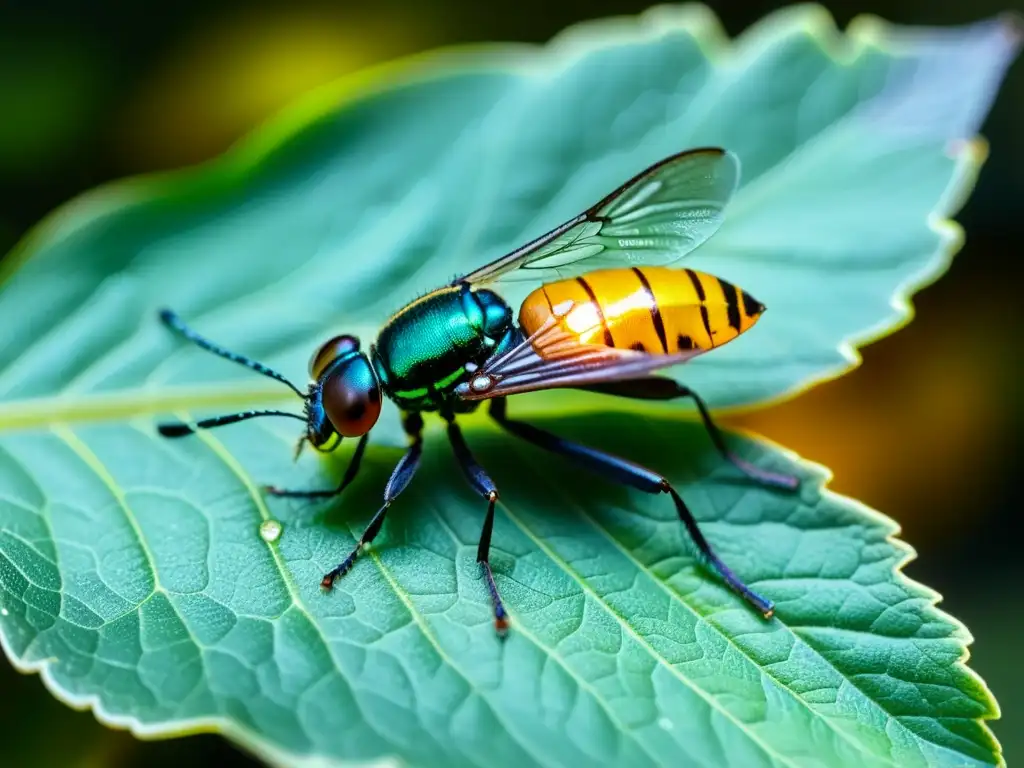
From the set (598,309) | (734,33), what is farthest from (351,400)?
(734,33)

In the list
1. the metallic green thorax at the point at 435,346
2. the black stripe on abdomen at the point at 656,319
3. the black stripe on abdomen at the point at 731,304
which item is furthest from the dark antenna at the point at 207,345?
the black stripe on abdomen at the point at 731,304

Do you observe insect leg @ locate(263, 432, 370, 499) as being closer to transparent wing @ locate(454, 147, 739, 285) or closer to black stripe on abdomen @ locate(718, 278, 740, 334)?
transparent wing @ locate(454, 147, 739, 285)

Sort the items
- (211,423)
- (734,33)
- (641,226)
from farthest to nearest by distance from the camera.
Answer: (734,33) → (641,226) → (211,423)

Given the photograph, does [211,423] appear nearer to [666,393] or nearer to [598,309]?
[598,309]

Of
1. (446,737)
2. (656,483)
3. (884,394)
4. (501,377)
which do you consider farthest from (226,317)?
(884,394)

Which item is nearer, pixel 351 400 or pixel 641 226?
pixel 351 400

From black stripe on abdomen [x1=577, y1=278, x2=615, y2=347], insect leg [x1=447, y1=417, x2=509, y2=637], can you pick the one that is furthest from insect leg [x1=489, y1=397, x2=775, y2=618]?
black stripe on abdomen [x1=577, y1=278, x2=615, y2=347]

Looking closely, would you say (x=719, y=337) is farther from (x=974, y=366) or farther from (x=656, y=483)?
(x=974, y=366)
